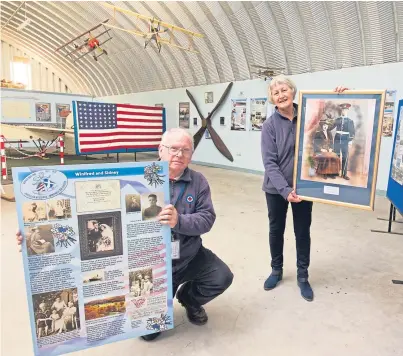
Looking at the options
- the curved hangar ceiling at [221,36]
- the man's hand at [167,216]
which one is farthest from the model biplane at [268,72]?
the man's hand at [167,216]

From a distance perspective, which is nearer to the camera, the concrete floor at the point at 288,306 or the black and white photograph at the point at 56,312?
the black and white photograph at the point at 56,312

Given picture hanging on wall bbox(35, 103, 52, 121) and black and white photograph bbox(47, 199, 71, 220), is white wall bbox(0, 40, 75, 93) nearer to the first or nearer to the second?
picture hanging on wall bbox(35, 103, 52, 121)

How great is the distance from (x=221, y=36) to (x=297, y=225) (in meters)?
7.33

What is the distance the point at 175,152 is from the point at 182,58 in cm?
936

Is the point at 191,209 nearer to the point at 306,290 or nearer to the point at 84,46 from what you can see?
the point at 306,290

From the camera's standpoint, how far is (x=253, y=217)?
4.46m

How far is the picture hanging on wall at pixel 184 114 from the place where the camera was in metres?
10.7

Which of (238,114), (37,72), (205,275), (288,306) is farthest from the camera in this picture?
(37,72)

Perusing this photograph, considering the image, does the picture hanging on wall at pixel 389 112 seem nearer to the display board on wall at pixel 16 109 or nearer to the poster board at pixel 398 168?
the poster board at pixel 398 168

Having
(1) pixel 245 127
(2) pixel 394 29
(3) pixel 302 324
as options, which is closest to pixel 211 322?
(3) pixel 302 324

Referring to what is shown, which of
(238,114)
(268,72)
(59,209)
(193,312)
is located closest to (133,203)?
(59,209)

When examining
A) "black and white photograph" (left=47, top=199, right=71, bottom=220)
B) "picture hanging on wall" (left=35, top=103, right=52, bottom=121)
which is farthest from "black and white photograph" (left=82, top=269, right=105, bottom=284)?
"picture hanging on wall" (left=35, top=103, right=52, bottom=121)

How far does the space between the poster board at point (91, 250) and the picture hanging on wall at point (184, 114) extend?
9.45 metres

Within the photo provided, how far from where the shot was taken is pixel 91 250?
1443mm
